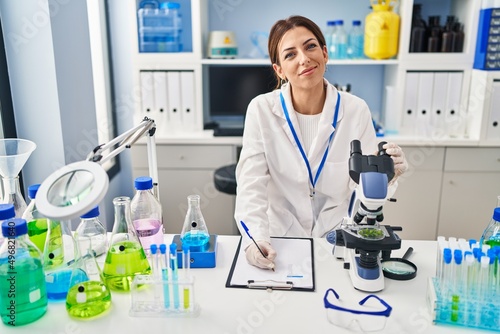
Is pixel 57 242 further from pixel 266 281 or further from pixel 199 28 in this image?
pixel 199 28

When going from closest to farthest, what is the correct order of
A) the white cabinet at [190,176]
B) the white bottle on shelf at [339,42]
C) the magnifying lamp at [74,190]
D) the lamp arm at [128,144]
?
the magnifying lamp at [74,190], the lamp arm at [128,144], the white cabinet at [190,176], the white bottle on shelf at [339,42]

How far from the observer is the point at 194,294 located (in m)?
1.05

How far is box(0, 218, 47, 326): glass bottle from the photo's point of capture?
981 mm

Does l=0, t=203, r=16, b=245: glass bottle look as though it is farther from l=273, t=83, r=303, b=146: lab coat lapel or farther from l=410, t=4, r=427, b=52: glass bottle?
l=410, t=4, r=427, b=52: glass bottle

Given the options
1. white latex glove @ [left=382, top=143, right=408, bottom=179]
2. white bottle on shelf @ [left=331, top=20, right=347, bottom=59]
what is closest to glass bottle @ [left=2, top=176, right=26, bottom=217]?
white latex glove @ [left=382, top=143, right=408, bottom=179]

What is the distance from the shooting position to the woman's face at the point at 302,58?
1.56 meters

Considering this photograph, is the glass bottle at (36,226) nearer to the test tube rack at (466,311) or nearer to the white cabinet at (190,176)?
the test tube rack at (466,311)

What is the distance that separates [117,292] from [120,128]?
7.71 ft

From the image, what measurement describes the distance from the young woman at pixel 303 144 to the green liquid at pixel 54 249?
1.97 ft

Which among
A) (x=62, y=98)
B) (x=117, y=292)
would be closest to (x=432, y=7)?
(x=62, y=98)

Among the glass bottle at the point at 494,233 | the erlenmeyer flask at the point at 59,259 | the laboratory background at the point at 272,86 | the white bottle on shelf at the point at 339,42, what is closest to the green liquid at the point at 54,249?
the erlenmeyer flask at the point at 59,259

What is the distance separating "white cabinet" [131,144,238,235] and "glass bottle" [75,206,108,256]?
163 centimetres

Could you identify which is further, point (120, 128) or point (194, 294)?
point (120, 128)

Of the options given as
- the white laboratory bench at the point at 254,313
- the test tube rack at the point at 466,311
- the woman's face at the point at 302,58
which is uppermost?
the woman's face at the point at 302,58
